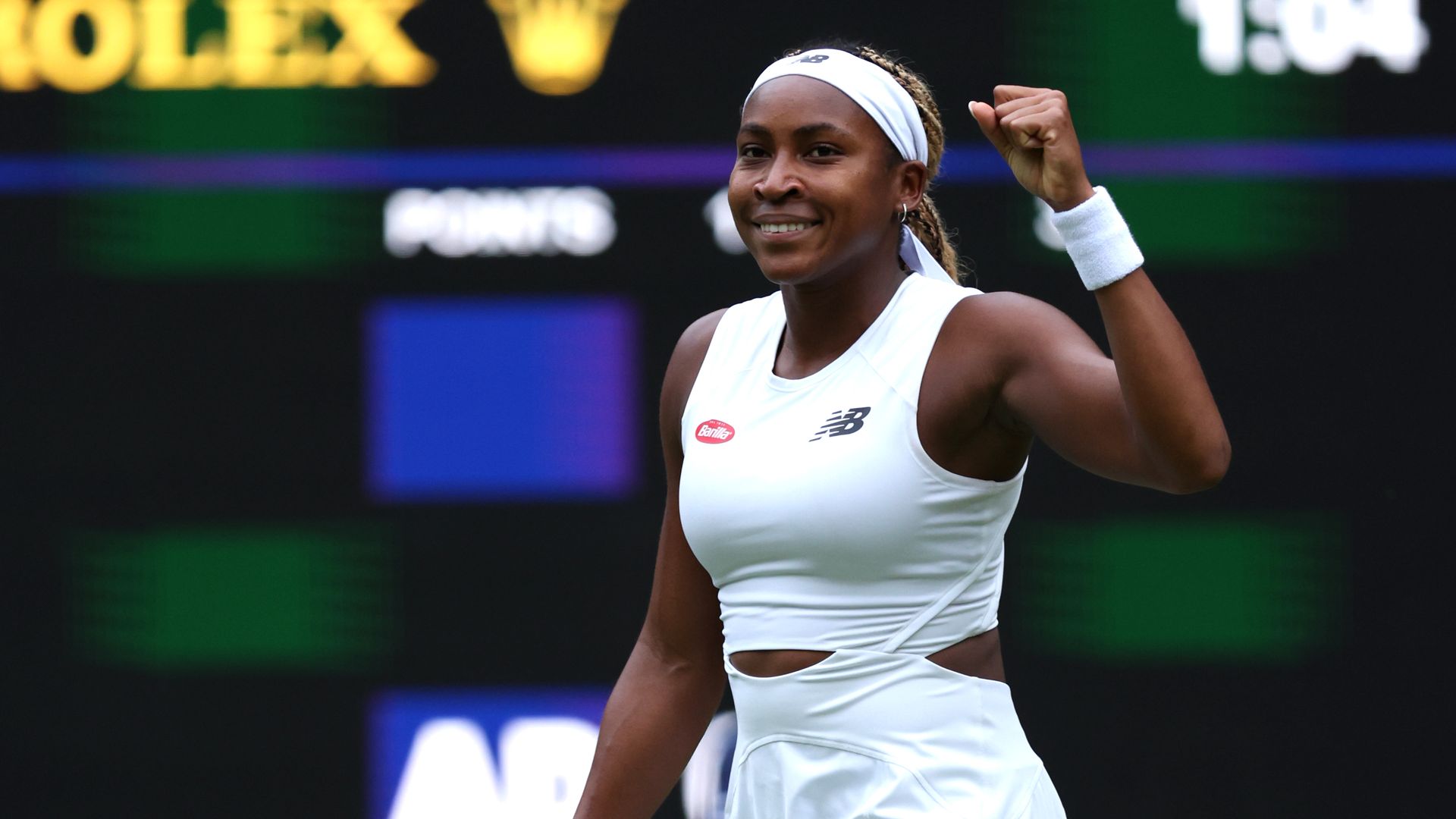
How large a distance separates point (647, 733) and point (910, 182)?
657mm

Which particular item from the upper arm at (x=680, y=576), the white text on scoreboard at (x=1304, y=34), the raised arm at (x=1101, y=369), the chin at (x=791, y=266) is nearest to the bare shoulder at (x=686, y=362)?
the upper arm at (x=680, y=576)

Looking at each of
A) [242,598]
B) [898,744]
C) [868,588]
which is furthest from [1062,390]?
[242,598]

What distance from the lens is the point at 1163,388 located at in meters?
1.61

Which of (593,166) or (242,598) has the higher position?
(593,166)

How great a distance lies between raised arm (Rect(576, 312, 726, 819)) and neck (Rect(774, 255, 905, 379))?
16 centimetres

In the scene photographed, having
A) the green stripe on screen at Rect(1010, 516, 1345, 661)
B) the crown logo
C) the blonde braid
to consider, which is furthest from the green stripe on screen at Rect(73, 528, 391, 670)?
the blonde braid

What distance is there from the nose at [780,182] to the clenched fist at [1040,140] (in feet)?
0.81

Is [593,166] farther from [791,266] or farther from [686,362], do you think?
[791,266]

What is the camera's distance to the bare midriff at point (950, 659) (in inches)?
74.3

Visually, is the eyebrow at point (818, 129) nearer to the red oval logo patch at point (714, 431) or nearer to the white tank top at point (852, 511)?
the white tank top at point (852, 511)

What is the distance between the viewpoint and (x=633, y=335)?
3.59 m

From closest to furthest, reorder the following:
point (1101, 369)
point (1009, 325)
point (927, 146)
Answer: point (1101, 369) → point (1009, 325) → point (927, 146)

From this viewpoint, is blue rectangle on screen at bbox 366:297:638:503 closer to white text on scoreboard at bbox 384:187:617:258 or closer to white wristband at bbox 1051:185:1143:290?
white text on scoreboard at bbox 384:187:617:258

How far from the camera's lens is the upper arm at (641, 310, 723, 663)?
213 cm
